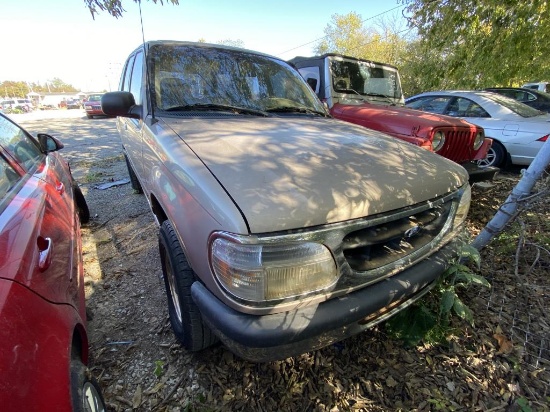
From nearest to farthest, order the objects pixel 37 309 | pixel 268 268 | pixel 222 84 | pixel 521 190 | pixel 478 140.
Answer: pixel 37 309 → pixel 268 268 → pixel 521 190 → pixel 222 84 → pixel 478 140

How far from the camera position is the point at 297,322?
1265 millimetres

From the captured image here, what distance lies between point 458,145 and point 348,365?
124 inches

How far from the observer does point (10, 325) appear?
0.91 metres

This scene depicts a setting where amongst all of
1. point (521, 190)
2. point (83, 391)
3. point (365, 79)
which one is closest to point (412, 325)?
point (521, 190)

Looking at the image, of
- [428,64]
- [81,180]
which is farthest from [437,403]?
[428,64]

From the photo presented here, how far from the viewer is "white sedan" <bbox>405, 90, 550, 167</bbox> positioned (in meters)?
5.19

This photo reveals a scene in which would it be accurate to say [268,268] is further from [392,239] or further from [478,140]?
[478,140]

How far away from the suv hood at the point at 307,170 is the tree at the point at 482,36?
402 cm

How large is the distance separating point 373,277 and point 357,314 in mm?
202

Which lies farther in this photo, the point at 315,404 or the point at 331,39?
the point at 331,39

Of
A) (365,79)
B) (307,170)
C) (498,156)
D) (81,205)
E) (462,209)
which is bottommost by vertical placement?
(81,205)

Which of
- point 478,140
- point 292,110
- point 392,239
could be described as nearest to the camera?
point 392,239

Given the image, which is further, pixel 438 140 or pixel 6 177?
pixel 438 140

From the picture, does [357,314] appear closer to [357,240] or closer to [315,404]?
[357,240]
